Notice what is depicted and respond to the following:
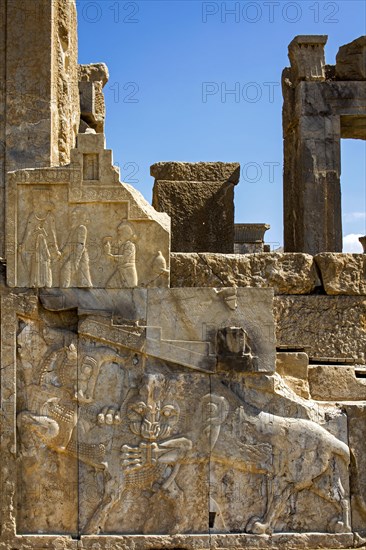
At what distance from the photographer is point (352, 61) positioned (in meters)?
10.7

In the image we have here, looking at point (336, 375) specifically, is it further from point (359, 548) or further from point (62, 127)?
point (62, 127)

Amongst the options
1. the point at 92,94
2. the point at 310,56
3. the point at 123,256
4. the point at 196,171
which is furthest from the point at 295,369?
the point at 92,94

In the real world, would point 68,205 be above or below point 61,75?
below

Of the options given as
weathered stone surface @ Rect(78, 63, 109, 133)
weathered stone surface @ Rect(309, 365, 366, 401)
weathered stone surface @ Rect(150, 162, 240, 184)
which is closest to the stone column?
weathered stone surface @ Rect(150, 162, 240, 184)

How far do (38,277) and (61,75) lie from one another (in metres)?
3.08

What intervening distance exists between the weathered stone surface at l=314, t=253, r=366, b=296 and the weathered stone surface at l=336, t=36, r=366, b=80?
5.16m

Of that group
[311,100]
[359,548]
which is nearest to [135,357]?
[359,548]

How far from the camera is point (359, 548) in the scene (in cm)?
543

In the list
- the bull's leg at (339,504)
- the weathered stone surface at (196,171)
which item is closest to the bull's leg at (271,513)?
the bull's leg at (339,504)

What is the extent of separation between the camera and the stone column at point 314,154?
10281 millimetres

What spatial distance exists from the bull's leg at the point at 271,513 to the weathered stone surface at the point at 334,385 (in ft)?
2.85

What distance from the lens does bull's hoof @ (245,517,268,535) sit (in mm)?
5352

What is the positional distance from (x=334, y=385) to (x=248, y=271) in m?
1.19

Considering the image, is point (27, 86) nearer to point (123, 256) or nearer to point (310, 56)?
point (123, 256)
